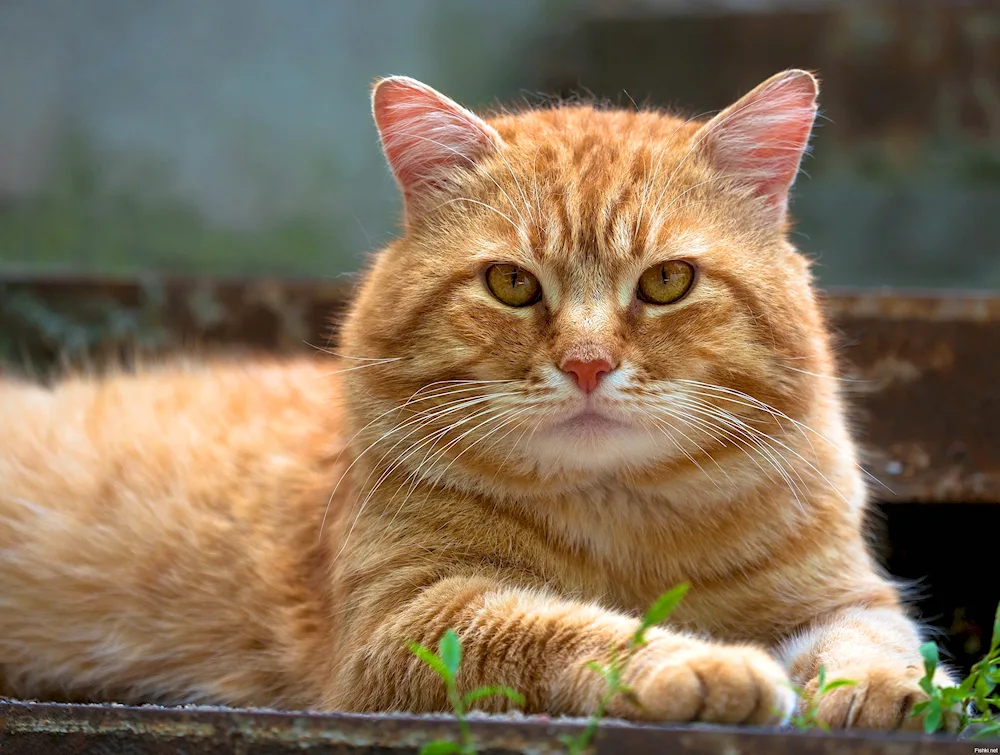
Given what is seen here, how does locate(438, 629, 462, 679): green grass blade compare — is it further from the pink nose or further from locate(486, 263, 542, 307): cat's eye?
locate(486, 263, 542, 307): cat's eye

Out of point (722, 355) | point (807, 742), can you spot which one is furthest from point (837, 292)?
point (807, 742)

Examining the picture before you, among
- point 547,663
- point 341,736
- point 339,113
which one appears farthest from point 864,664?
point 339,113

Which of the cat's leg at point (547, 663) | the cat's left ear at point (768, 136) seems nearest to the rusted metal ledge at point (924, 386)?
the cat's left ear at point (768, 136)

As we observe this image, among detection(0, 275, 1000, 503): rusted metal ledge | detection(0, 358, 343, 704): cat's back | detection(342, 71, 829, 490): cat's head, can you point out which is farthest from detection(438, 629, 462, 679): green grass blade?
detection(0, 275, 1000, 503): rusted metal ledge

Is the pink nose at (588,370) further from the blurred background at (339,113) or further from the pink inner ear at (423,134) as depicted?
the blurred background at (339,113)

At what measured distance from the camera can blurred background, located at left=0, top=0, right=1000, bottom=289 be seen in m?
6.08

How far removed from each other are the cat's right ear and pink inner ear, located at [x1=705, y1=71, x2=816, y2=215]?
582 mm

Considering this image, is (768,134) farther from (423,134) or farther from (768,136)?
(423,134)

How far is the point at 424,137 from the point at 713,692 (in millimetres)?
1560

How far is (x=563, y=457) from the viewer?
2.20m

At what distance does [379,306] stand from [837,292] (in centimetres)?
189

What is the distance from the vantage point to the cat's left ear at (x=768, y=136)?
248 centimetres

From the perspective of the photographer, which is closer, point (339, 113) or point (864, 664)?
point (864, 664)

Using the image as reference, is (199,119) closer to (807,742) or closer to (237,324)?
(237,324)
